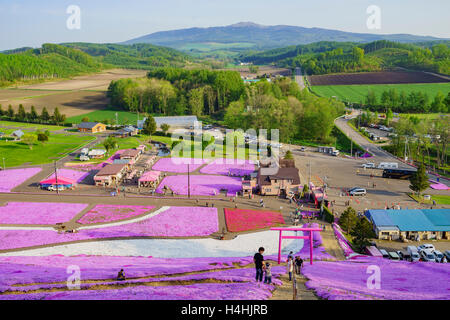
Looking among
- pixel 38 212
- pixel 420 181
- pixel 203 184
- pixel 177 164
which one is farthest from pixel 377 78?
pixel 38 212

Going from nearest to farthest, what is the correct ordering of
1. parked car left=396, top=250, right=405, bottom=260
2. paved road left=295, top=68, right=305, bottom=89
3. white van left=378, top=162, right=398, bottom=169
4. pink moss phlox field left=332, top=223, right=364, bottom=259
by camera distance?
1. pink moss phlox field left=332, top=223, right=364, bottom=259
2. parked car left=396, top=250, right=405, bottom=260
3. white van left=378, top=162, right=398, bottom=169
4. paved road left=295, top=68, right=305, bottom=89

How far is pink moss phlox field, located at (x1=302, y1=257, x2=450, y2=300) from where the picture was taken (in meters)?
15.3

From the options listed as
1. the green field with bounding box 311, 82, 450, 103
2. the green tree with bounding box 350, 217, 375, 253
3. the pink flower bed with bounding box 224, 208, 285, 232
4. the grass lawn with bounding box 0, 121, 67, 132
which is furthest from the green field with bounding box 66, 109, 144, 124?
the green tree with bounding box 350, 217, 375, 253

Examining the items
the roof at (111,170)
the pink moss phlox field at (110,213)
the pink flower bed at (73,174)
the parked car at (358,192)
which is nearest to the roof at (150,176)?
the roof at (111,170)

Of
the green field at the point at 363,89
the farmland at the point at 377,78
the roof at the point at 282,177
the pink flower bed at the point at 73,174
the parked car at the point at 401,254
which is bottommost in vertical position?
the parked car at the point at 401,254

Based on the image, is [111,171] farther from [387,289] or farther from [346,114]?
[346,114]

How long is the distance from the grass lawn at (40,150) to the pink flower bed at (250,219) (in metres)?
34.5

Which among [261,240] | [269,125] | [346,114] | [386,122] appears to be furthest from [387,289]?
[346,114]

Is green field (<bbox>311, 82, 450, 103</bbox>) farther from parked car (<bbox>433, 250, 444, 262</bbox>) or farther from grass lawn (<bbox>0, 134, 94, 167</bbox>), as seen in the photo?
parked car (<bbox>433, 250, 444, 262</bbox>)

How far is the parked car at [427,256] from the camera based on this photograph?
1136 inches

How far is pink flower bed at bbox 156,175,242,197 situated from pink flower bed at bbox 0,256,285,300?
18.0 m

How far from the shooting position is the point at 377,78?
481ft

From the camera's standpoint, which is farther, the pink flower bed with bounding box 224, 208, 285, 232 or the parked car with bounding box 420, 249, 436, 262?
the pink flower bed with bounding box 224, 208, 285, 232

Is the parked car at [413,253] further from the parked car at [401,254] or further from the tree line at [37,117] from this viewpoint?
the tree line at [37,117]
